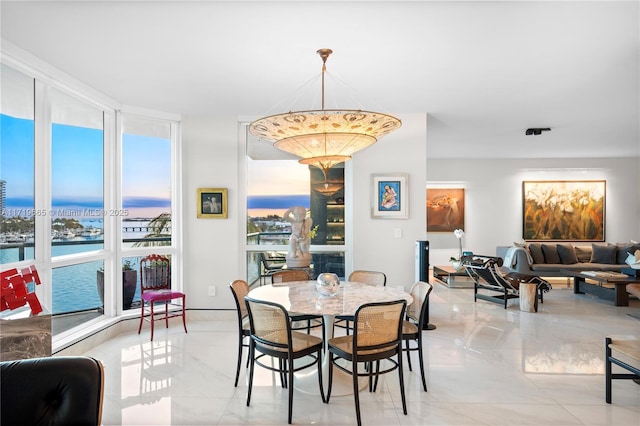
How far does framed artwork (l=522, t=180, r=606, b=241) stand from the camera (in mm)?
8977

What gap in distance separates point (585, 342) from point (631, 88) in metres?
2.69

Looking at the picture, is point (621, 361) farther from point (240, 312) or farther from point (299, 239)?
point (299, 239)

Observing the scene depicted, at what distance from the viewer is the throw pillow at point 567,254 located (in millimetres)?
7797

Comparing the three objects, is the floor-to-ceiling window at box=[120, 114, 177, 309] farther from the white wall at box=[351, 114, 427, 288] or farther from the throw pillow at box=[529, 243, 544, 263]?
the throw pillow at box=[529, 243, 544, 263]

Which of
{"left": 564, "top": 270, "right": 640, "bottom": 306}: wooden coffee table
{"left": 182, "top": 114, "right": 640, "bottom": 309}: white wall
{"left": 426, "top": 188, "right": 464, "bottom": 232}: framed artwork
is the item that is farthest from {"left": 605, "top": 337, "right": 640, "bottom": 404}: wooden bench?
{"left": 426, "top": 188, "right": 464, "bottom": 232}: framed artwork

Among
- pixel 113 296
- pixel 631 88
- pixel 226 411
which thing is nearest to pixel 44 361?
pixel 226 411

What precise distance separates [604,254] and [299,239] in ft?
21.5

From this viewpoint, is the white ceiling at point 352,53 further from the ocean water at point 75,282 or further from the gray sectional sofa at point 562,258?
the gray sectional sofa at point 562,258

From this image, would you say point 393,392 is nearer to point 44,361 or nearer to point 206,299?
point 44,361

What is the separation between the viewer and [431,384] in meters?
3.19

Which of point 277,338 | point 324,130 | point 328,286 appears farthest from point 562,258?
point 277,338

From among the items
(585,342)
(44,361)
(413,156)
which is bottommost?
(585,342)

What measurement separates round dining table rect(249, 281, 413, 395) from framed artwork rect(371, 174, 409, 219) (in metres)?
1.76

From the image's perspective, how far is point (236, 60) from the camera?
11.0 feet
